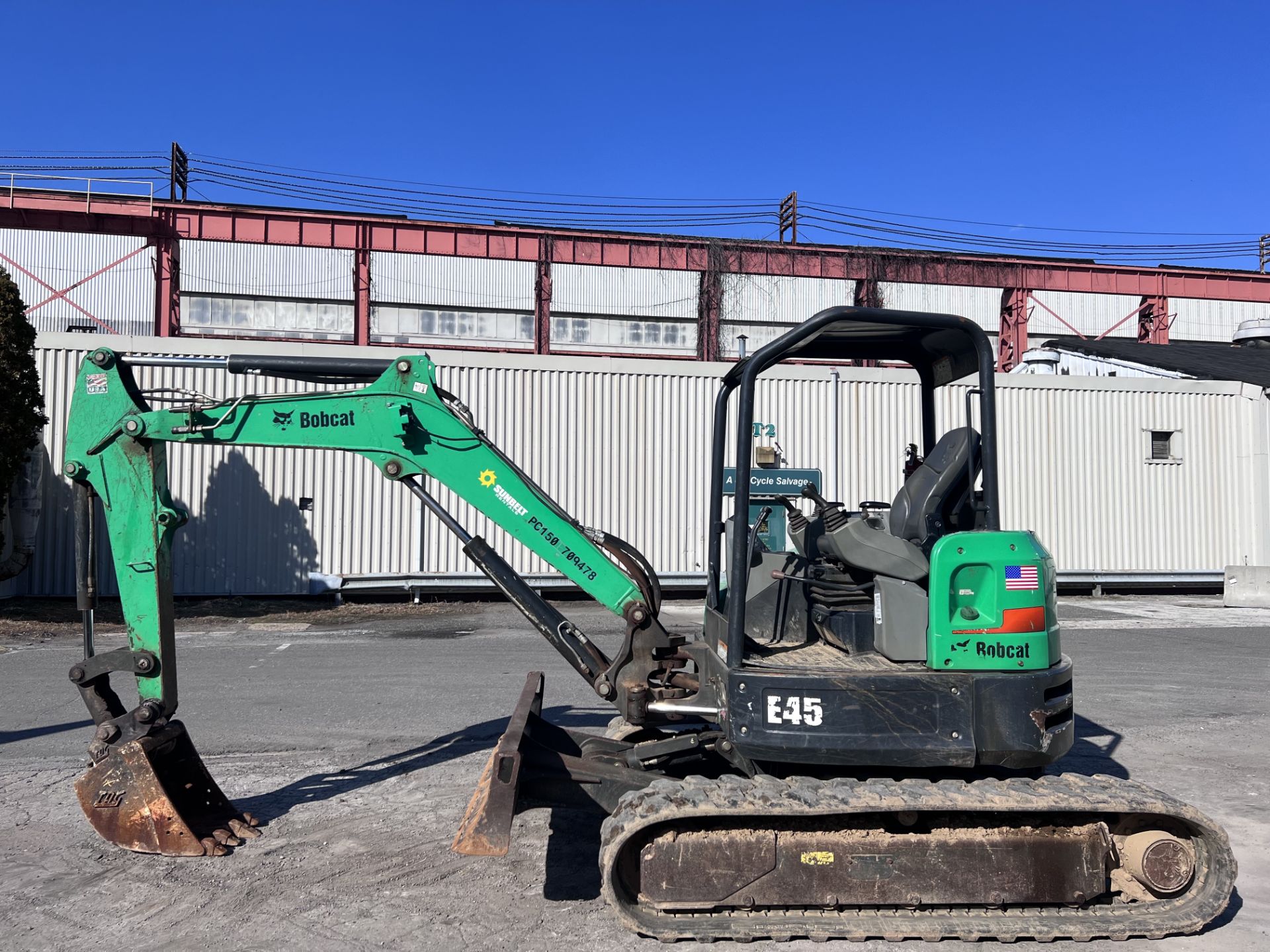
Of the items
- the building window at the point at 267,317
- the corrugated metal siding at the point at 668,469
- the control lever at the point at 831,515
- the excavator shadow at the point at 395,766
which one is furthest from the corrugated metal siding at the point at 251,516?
the building window at the point at 267,317

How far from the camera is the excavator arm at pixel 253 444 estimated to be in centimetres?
512

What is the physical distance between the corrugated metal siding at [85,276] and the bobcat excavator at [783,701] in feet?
97.2

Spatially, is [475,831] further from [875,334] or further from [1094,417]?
[1094,417]

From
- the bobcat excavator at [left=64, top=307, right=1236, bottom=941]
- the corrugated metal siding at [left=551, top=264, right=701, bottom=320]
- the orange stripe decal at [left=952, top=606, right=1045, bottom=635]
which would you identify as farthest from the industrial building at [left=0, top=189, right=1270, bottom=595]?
the corrugated metal siding at [left=551, top=264, right=701, bottom=320]

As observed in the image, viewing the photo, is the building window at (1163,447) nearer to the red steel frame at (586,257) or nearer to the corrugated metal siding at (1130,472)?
the corrugated metal siding at (1130,472)

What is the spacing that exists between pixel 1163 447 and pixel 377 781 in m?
17.9

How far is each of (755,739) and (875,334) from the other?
2231mm

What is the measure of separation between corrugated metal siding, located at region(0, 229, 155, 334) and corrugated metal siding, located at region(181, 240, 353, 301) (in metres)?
1.45

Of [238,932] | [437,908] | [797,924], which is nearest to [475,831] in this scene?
[437,908]

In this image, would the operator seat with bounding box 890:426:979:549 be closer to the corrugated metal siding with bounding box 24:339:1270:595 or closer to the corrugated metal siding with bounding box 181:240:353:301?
the corrugated metal siding with bounding box 24:339:1270:595

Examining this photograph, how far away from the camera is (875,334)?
5152 mm

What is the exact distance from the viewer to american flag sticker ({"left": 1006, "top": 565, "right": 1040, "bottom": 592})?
14.2ft

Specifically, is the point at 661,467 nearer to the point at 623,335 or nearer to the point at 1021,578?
the point at 1021,578

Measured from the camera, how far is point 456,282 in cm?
3362
